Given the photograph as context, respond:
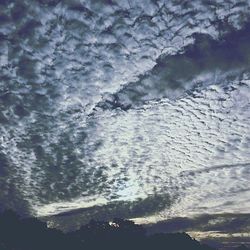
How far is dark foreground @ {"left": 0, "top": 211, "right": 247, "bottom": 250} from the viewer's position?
441 centimetres

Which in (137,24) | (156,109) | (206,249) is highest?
(137,24)

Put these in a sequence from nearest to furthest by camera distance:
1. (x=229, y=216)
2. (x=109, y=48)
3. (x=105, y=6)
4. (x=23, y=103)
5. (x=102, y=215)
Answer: (x=105, y=6)
(x=109, y=48)
(x=23, y=103)
(x=102, y=215)
(x=229, y=216)

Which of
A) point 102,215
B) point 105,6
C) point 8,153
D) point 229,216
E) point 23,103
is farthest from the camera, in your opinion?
point 229,216

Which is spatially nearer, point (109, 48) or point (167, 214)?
point (109, 48)

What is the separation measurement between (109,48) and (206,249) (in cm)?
281

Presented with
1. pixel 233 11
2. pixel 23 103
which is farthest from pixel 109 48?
pixel 23 103

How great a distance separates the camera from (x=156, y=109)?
5.61 m

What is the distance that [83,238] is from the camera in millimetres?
4859

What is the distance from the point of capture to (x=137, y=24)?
405 centimetres

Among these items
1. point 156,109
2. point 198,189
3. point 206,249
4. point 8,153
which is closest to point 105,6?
point 156,109

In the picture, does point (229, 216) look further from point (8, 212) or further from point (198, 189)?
point (8, 212)

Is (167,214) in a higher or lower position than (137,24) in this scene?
lower

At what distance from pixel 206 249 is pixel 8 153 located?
4.05m

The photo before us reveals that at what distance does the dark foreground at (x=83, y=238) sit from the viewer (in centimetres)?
441
